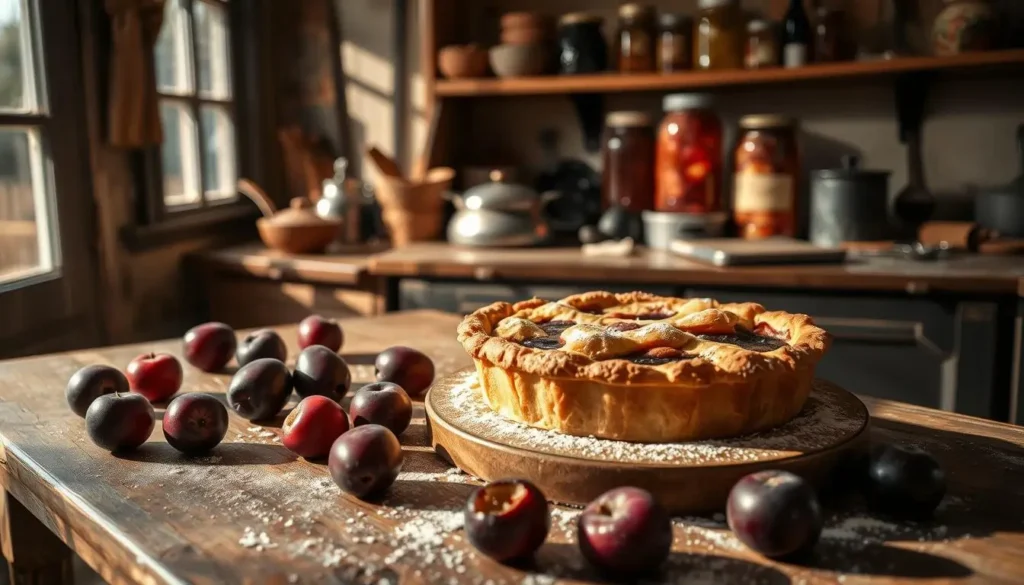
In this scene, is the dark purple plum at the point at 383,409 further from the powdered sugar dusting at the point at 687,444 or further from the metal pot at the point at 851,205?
the metal pot at the point at 851,205

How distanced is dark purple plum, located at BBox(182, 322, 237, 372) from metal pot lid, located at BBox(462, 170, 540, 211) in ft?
4.43

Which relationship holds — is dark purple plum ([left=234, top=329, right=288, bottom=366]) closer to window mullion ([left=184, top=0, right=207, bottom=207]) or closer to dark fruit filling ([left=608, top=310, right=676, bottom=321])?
dark fruit filling ([left=608, top=310, right=676, bottom=321])

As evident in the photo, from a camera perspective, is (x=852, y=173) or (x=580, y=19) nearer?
(x=852, y=173)

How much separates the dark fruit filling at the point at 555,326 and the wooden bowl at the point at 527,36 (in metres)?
1.76

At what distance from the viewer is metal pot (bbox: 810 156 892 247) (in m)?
2.39

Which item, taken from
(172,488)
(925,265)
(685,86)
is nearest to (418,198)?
(685,86)

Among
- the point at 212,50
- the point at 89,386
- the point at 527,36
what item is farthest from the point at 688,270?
the point at 212,50

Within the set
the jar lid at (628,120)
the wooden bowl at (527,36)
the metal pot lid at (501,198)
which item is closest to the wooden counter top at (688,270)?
the metal pot lid at (501,198)

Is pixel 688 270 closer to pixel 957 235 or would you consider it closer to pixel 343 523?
pixel 957 235

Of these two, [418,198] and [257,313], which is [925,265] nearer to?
[418,198]

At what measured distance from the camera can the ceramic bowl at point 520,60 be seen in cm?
276

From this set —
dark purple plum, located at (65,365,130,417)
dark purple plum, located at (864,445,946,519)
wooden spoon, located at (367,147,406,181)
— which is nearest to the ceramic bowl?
wooden spoon, located at (367,147,406,181)

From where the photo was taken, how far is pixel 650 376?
35.1 inches

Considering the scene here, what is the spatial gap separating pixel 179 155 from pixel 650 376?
2257mm
